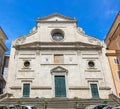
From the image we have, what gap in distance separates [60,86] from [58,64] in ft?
11.5

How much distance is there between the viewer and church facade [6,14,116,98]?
2411cm

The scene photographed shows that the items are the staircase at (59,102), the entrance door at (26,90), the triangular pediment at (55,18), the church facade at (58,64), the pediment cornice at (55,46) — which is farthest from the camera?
the triangular pediment at (55,18)

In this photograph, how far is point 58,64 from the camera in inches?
1040

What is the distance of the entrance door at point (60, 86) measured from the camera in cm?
2386

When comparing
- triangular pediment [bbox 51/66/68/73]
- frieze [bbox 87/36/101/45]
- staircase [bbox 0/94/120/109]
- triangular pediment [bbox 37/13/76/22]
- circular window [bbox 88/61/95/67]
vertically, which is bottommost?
staircase [bbox 0/94/120/109]

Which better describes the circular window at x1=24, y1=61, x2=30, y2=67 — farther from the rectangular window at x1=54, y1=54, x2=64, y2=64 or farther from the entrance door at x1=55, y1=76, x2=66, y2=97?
the entrance door at x1=55, y1=76, x2=66, y2=97

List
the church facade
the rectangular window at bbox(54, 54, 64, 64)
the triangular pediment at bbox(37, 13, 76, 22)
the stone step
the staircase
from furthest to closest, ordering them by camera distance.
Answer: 1. the triangular pediment at bbox(37, 13, 76, 22)
2. the rectangular window at bbox(54, 54, 64, 64)
3. the church facade
4. the stone step
5. the staircase

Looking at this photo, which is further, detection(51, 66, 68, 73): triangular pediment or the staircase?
detection(51, 66, 68, 73): triangular pediment

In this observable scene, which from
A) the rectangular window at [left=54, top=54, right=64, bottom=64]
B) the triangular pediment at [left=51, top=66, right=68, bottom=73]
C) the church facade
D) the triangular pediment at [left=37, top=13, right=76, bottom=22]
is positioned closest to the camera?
the church facade

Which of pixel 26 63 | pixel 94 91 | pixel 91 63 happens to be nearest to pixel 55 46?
pixel 26 63

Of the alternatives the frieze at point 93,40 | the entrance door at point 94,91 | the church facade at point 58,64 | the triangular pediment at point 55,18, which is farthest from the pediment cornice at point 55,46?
the entrance door at point 94,91

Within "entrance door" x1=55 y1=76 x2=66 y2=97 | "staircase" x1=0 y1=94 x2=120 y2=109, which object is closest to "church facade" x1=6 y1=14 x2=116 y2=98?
"entrance door" x1=55 y1=76 x2=66 y2=97

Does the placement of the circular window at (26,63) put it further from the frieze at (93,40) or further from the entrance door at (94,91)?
the frieze at (93,40)

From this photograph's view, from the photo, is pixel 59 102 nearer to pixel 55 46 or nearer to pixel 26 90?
pixel 26 90
